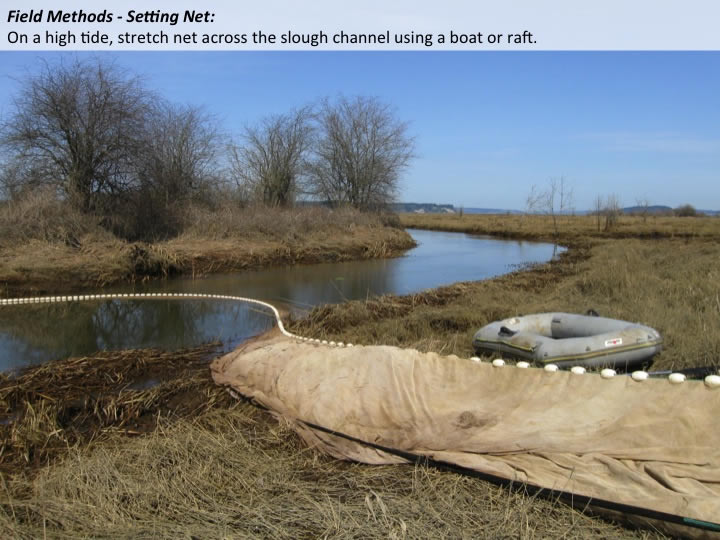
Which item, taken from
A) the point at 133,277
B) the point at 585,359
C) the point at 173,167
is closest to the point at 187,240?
the point at 133,277

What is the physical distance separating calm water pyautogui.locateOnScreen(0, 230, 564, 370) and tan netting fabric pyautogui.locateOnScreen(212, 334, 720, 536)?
11.6 feet

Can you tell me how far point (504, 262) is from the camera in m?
19.7

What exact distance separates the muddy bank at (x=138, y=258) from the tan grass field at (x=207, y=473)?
6.90m

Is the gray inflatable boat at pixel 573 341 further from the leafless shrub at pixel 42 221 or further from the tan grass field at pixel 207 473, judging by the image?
the leafless shrub at pixel 42 221

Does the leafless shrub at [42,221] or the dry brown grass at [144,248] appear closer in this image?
the dry brown grass at [144,248]

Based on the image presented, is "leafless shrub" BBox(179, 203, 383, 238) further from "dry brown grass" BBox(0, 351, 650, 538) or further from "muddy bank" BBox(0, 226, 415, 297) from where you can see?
"dry brown grass" BBox(0, 351, 650, 538)

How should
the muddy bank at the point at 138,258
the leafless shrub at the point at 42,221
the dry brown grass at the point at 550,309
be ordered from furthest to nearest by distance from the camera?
the leafless shrub at the point at 42,221, the muddy bank at the point at 138,258, the dry brown grass at the point at 550,309

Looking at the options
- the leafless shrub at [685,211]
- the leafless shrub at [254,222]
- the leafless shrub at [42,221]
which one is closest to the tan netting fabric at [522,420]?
the leafless shrub at [42,221]

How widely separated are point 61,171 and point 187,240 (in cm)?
402

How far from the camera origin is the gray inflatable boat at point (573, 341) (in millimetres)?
5203

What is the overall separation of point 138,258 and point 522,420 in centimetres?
1253

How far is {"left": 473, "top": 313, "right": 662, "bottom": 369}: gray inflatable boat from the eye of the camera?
5.20 m

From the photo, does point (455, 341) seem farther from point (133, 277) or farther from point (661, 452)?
point (133, 277)

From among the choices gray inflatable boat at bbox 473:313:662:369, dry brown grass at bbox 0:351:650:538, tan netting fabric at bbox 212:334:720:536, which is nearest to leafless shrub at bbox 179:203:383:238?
gray inflatable boat at bbox 473:313:662:369
